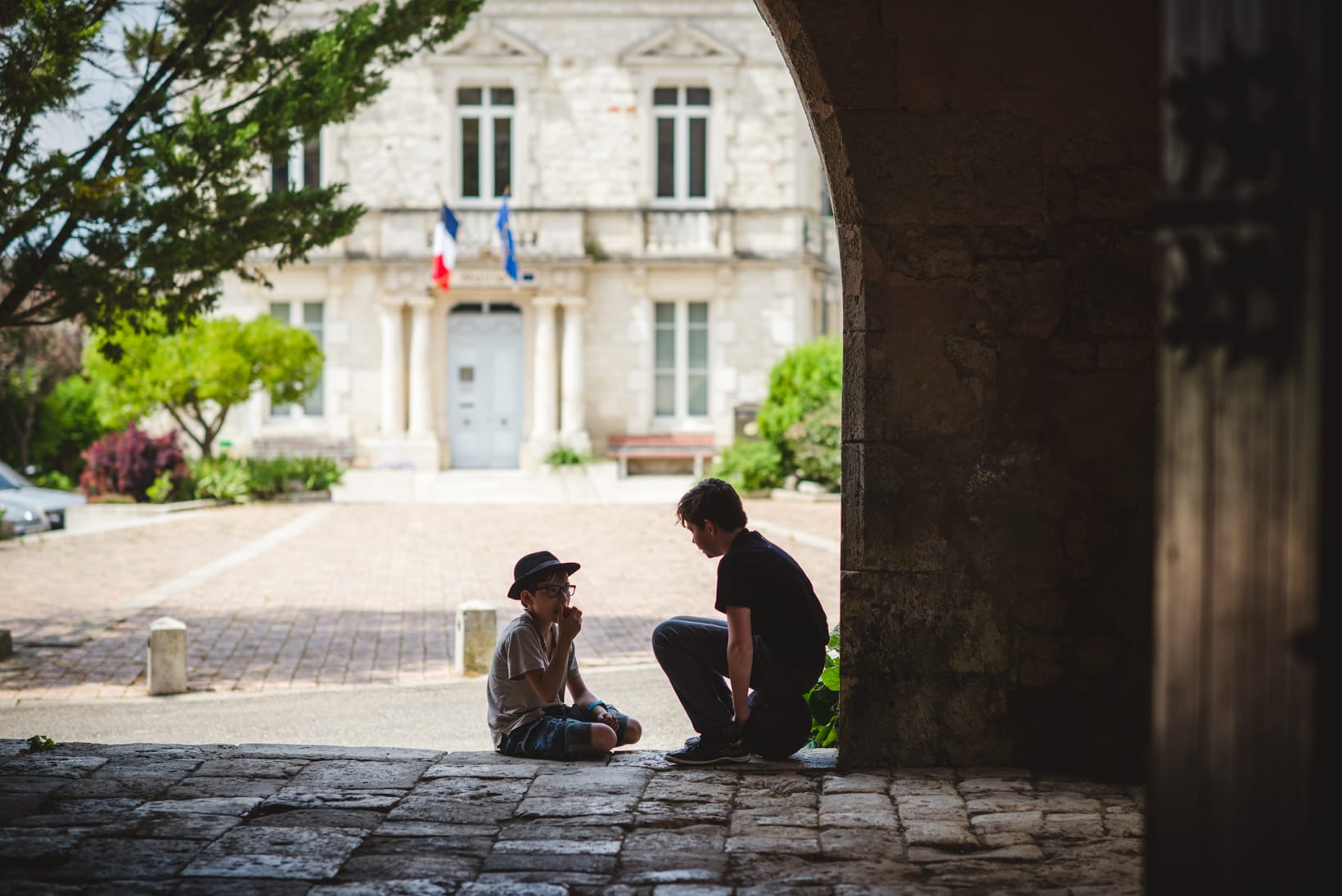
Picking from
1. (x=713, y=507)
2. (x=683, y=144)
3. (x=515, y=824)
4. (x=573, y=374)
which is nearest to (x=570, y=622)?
(x=713, y=507)

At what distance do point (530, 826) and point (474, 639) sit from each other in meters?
4.73

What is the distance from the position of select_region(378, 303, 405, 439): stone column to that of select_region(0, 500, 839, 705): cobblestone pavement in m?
5.69

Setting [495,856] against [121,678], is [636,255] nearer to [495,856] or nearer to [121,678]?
[121,678]

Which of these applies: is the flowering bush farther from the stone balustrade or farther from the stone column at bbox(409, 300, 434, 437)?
the stone balustrade

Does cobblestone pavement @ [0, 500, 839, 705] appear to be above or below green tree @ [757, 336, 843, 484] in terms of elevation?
below

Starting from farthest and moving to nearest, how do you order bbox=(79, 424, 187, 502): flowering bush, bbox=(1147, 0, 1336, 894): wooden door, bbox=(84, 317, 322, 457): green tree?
bbox=(84, 317, 322, 457): green tree
bbox=(79, 424, 187, 502): flowering bush
bbox=(1147, 0, 1336, 894): wooden door

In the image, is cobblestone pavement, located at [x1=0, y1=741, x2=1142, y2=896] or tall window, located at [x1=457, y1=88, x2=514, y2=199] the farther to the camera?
tall window, located at [x1=457, y1=88, x2=514, y2=199]

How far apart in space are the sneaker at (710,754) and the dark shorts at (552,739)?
33 cm

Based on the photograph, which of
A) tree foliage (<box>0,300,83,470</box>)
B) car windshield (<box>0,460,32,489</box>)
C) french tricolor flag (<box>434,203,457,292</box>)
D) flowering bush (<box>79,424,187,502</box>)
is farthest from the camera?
tree foliage (<box>0,300,83,470</box>)

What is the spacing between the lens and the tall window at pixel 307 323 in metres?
25.5

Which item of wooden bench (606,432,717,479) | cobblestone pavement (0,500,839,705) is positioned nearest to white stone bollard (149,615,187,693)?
cobblestone pavement (0,500,839,705)

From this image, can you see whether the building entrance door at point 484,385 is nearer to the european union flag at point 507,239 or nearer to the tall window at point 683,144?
the european union flag at point 507,239

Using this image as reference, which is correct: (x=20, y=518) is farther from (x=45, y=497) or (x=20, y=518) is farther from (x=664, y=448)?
(x=664, y=448)

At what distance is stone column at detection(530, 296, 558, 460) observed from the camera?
25.0 metres
